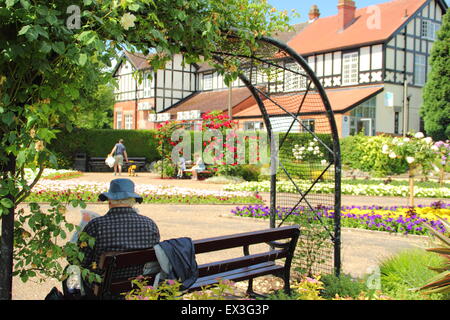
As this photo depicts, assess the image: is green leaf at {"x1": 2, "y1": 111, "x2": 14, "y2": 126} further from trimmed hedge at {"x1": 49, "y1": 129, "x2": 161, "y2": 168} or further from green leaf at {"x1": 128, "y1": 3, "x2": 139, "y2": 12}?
trimmed hedge at {"x1": 49, "y1": 129, "x2": 161, "y2": 168}

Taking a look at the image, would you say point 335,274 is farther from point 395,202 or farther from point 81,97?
point 395,202

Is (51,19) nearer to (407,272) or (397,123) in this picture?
(407,272)

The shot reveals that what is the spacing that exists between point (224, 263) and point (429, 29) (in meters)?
34.6

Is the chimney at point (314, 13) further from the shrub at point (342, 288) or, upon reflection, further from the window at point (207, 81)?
the shrub at point (342, 288)

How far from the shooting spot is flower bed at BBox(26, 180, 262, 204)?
Result: 1312 centimetres

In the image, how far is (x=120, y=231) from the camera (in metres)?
3.98

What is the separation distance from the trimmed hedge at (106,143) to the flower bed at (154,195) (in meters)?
11.4

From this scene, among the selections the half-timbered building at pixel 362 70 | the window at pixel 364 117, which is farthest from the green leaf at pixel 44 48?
the window at pixel 364 117

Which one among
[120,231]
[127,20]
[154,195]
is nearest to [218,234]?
[120,231]

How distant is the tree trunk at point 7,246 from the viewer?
323 centimetres

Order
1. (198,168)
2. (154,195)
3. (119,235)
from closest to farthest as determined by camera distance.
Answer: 1. (119,235)
2. (154,195)
3. (198,168)

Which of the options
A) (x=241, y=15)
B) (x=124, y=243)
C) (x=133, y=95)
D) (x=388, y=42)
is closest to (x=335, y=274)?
(x=124, y=243)

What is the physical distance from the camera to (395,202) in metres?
14.5

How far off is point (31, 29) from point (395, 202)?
13.3 m
